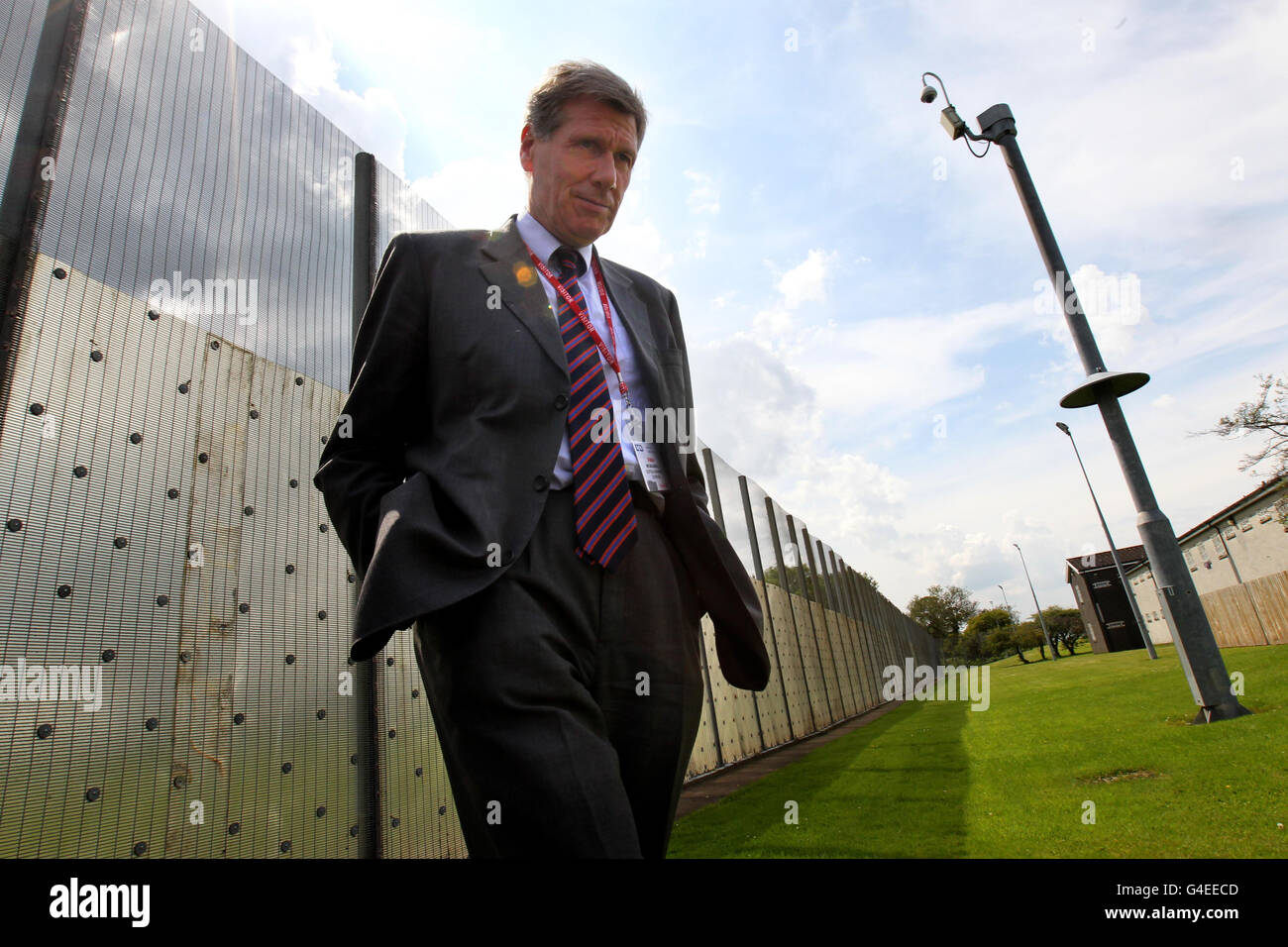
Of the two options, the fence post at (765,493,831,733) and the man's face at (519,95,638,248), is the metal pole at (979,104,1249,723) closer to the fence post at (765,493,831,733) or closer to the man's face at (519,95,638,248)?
the man's face at (519,95,638,248)

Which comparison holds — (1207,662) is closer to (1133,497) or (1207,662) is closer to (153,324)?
(1133,497)

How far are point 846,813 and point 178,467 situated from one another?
14.4ft

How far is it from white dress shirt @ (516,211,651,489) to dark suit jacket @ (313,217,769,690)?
27 mm

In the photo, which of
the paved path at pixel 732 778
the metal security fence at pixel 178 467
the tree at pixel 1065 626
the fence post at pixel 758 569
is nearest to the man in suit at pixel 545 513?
the metal security fence at pixel 178 467

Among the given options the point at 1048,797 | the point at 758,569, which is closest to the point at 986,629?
the point at 758,569

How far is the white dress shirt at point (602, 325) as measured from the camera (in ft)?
5.56

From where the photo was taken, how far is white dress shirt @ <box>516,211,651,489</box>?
1695mm

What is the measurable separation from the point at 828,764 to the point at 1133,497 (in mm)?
4035

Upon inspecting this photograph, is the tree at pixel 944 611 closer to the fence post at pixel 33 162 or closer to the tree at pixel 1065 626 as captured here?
the tree at pixel 1065 626

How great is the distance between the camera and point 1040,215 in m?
7.16

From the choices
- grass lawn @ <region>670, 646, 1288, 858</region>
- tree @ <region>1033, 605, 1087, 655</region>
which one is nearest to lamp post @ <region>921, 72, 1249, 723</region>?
grass lawn @ <region>670, 646, 1288, 858</region>

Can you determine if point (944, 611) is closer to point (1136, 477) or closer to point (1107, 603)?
point (1107, 603)
